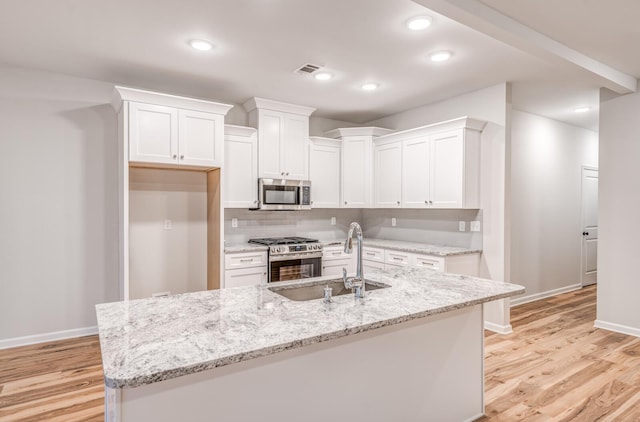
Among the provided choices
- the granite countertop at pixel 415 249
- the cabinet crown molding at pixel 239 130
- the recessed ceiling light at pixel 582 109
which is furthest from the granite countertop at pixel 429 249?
the recessed ceiling light at pixel 582 109

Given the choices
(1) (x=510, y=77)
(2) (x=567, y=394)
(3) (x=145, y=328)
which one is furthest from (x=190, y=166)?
(2) (x=567, y=394)

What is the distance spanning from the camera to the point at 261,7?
2.42m

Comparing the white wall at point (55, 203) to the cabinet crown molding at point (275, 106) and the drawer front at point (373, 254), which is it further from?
the drawer front at point (373, 254)

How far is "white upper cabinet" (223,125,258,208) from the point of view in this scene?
4.16m

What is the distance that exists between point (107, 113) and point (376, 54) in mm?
2778

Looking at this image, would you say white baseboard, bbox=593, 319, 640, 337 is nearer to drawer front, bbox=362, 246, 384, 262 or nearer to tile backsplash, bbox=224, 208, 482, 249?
tile backsplash, bbox=224, 208, 482, 249

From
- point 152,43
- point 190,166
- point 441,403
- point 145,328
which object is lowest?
point 441,403

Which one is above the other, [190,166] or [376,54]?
[376,54]

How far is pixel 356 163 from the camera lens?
5055mm

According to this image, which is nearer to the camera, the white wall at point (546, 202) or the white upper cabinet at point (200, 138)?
the white upper cabinet at point (200, 138)

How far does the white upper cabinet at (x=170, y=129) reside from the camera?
341cm

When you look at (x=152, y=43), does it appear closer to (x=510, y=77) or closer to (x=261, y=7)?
(x=261, y=7)

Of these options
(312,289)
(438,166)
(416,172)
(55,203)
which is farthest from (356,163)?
(55,203)

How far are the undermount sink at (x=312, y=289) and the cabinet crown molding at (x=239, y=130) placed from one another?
250cm
